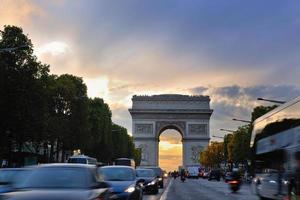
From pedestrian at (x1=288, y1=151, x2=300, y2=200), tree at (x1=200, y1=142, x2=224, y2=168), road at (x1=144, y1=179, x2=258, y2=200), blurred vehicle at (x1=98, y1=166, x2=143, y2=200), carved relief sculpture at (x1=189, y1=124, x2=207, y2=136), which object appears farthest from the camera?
carved relief sculpture at (x1=189, y1=124, x2=207, y2=136)

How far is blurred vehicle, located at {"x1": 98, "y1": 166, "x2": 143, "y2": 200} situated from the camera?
2009 cm

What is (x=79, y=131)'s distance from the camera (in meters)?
68.0

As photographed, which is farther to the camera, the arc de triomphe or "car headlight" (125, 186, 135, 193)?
the arc de triomphe

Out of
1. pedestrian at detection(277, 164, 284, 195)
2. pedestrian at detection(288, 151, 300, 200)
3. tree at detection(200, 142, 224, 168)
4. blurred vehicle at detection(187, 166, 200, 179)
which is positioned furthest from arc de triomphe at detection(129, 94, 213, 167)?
pedestrian at detection(288, 151, 300, 200)

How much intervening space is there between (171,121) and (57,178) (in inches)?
5491

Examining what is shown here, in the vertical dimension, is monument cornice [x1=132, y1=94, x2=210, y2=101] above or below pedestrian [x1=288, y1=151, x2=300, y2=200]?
above

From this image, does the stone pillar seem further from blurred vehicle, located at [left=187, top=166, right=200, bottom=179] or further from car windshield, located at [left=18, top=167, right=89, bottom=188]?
car windshield, located at [left=18, top=167, right=89, bottom=188]

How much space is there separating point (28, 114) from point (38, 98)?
1.59 m

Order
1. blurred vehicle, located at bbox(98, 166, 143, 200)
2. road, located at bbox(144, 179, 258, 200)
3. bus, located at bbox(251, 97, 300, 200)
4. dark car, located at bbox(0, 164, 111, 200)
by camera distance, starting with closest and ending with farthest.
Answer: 1. dark car, located at bbox(0, 164, 111, 200)
2. bus, located at bbox(251, 97, 300, 200)
3. blurred vehicle, located at bbox(98, 166, 143, 200)
4. road, located at bbox(144, 179, 258, 200)

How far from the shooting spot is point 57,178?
12.6 m

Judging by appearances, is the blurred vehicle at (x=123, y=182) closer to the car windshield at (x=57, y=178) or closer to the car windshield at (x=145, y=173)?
the car windshield at (x=57, y=178)

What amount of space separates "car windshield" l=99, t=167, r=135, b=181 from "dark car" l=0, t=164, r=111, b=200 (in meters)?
7.87

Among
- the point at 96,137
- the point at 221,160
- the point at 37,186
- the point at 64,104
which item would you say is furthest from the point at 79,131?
the point at 221,160

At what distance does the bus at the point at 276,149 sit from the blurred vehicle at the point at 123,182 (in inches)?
180
